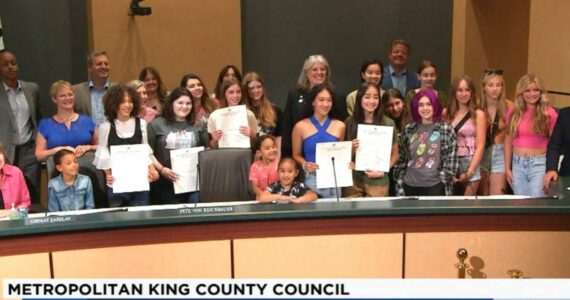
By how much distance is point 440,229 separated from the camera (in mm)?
3113

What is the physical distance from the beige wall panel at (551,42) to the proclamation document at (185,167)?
4.32 meters

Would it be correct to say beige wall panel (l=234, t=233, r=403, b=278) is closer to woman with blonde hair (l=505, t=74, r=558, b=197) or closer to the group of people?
the group of people

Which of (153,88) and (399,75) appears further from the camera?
(399,75)

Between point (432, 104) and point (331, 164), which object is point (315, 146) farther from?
point (432, 104)

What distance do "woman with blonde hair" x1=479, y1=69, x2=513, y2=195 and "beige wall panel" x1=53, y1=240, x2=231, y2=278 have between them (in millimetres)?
2404

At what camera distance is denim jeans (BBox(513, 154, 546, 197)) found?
4.41 meters

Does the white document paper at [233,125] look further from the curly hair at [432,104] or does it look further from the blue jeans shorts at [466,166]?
the blue jeans shorts at [466,166]

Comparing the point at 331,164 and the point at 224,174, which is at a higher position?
the point at 331,164

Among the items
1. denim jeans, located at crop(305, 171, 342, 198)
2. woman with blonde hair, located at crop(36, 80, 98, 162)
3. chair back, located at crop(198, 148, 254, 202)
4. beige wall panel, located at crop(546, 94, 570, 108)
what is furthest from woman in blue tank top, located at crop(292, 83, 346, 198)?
beige wall panel, located at crop(546, 94, 570, 108)

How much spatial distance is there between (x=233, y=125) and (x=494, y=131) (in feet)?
6.03

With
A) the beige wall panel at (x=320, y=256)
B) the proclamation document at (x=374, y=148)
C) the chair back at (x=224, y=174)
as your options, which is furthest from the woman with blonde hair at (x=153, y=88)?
the beige wall panel at (x=320, y=256)

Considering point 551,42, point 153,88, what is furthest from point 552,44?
point 153,88

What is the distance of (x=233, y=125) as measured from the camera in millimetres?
4750

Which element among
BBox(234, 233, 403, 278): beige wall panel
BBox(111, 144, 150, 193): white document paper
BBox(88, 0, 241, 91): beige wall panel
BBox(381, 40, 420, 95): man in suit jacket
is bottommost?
BBox(234, 233, 403, 278): beige wall panel
